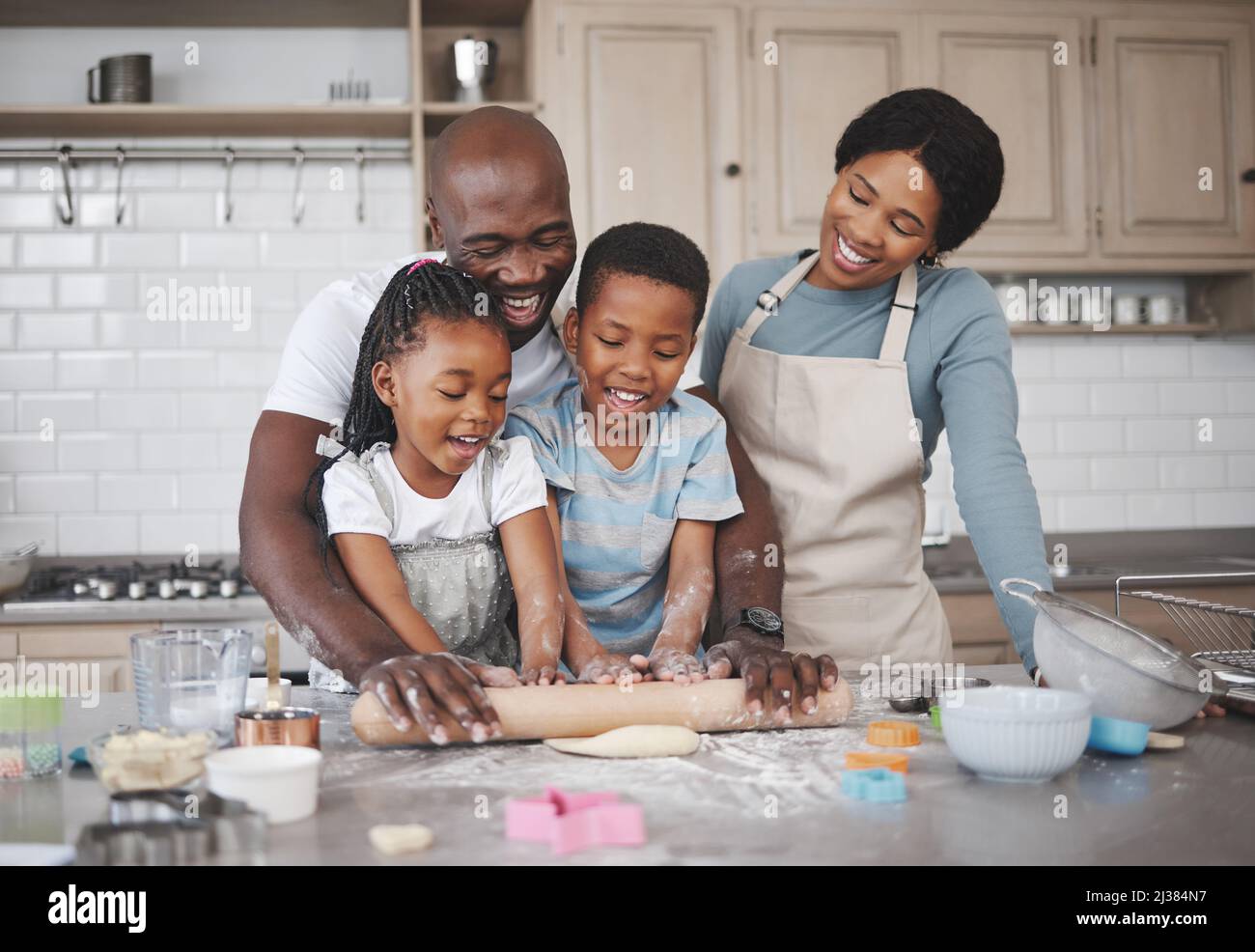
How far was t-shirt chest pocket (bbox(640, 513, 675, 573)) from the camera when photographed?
1631mm

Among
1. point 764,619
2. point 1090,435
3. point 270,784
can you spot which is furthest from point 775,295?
point 1090,435

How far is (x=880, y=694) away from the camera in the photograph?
4.87ft

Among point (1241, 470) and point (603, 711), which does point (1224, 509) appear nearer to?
point (1241, 470)

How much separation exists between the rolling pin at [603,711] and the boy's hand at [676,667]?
0.04 ft

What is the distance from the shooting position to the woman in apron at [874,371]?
174cm

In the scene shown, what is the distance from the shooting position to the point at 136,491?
3.37 m

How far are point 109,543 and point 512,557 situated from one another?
89.6 inches

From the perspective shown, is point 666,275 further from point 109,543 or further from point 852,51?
point 109,543

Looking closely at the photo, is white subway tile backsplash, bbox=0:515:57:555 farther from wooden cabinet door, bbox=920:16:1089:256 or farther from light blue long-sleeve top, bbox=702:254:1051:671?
wooden cabinet door, bbox=920:16:1089:256

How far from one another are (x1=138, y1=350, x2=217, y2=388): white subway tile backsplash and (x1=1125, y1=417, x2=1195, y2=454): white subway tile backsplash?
9.29 feet

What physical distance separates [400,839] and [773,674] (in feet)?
1.70

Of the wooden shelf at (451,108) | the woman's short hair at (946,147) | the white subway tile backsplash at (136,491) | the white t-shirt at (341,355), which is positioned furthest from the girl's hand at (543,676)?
the white subway tile backsplash at (136,491)

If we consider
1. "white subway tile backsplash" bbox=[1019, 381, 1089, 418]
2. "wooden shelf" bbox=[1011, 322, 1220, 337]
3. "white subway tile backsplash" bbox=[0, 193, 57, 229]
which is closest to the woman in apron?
"wooden shelf" bbox=[1011, 322, 1220, 337]

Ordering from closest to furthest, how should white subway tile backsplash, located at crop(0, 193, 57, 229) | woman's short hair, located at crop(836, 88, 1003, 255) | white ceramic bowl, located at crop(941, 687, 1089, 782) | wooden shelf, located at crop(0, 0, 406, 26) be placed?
1. white ceramic bowl, located at crop(941, 687, 1089, 782)
2. woman's short hair, located at crop(836, 88, 1003, 255)
3. wooden shelf, located at crop(0, 0, 406, 26)
4. white subway tile backsplash, located at crop(0, 193, 57, 229)
